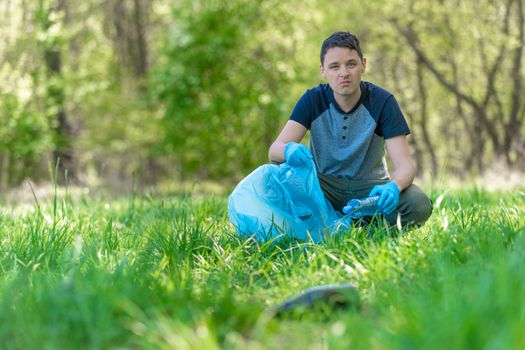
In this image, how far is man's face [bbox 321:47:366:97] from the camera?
131 inches

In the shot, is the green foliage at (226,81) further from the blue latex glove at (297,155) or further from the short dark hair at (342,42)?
the blue latex glove at (297,155)

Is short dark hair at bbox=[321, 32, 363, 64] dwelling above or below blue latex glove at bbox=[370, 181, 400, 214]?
above

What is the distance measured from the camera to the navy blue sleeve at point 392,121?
11.0ft

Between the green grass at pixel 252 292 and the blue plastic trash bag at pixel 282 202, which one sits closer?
the green grass at pixel 252 292

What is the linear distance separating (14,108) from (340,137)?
22.9 ft

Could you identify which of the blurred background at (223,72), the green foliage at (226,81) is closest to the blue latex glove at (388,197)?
the blurred background at (223,72)

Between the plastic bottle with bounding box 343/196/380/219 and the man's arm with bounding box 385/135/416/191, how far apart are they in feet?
0.64

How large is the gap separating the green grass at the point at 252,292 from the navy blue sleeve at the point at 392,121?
0.60 metres

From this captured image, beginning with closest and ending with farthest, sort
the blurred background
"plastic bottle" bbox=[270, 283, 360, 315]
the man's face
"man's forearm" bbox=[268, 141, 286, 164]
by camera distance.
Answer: "plastic bottle" bbox=[270, 283, 360, 315] → the man's face → "man's forearm" bbox=[268, 141, 286, 164] → the blurred background

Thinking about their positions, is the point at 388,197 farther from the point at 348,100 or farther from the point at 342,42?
the point at 342,42

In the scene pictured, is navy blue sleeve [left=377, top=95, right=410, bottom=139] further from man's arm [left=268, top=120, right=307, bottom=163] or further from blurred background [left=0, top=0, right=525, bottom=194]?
blurred background [left=0, top=0, right=525, bottom=194]

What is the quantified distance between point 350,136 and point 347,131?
0.12 feet

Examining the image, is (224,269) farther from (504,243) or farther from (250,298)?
(504,243)

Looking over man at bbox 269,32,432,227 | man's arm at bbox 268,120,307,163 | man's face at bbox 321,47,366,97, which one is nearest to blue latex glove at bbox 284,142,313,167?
man at bbox 269,32,432,227
